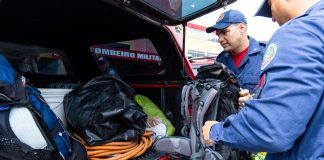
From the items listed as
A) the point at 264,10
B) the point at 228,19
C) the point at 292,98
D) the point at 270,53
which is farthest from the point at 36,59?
the point at 292,98

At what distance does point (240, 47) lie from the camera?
2.93 metres

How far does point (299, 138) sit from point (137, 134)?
1.34 meters

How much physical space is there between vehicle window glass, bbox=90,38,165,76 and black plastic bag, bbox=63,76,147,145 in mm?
731

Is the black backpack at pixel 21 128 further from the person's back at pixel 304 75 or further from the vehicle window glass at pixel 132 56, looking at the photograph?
the vehicle window glass at pixel 132 56

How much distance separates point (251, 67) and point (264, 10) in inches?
56.4

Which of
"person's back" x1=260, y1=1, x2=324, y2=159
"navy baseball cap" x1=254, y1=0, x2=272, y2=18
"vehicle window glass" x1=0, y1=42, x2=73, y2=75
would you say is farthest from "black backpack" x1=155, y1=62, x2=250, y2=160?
"vehicle window glass" x1=0, y1=42, x2=73, y2=75

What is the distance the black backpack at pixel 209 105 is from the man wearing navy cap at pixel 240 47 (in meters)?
0.68

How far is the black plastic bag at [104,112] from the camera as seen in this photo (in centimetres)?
209

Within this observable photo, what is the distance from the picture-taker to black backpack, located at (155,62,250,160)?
189 cm

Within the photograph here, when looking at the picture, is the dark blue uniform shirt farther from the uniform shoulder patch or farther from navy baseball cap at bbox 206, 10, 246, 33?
the uniform shoulder patch

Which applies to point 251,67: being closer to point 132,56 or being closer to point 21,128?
point 132,56

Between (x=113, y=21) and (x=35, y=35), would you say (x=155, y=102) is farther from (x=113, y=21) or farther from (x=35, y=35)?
(x=35, y=35)

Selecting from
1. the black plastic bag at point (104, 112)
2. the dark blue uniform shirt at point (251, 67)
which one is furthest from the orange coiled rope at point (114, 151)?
the dark blue uniform shirt at point (251, 67)

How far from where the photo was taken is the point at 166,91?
282cm
